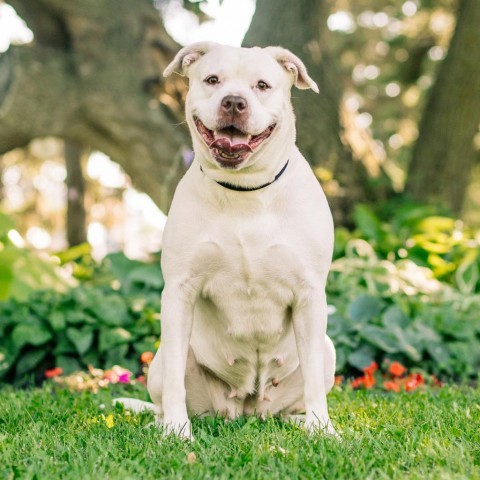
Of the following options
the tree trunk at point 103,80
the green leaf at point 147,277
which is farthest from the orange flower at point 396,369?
the tree trunk at point 103,80

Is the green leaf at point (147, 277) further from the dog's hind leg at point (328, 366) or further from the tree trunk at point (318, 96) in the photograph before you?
the dog's hind leg at point (328, 366)

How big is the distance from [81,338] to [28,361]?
42 centimetres

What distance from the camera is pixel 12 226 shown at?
20.3ft

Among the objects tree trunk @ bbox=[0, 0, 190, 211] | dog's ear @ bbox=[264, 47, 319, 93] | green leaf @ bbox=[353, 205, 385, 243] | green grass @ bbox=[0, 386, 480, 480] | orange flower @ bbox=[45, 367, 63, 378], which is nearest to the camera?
green grass @ bbox=[0, 386, 480, 480]

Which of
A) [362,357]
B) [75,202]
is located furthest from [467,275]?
[75,202]

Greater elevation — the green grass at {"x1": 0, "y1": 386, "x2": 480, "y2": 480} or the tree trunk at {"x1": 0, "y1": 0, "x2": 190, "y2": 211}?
the tree trunk at {"x1": 0, "y1": 0, "x2": 190, "y2": 211}

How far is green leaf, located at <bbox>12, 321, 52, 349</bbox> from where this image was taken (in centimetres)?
494

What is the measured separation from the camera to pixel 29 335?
196 inches

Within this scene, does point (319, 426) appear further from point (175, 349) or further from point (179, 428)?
point (175, 349)

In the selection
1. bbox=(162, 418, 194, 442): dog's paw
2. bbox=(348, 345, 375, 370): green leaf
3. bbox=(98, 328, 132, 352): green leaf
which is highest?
bbox=(162, 418, 194, 442): dog's paw

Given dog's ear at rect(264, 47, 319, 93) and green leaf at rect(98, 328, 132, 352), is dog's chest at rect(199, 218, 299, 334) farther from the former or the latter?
green leaf at rect(98, 328, 132, 352)

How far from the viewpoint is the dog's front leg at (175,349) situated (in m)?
3.28

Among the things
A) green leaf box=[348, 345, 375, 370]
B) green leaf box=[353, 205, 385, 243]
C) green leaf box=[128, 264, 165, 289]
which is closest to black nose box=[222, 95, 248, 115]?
green leaf box=[348, 345, 375, 370]

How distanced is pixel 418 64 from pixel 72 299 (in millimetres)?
10496
